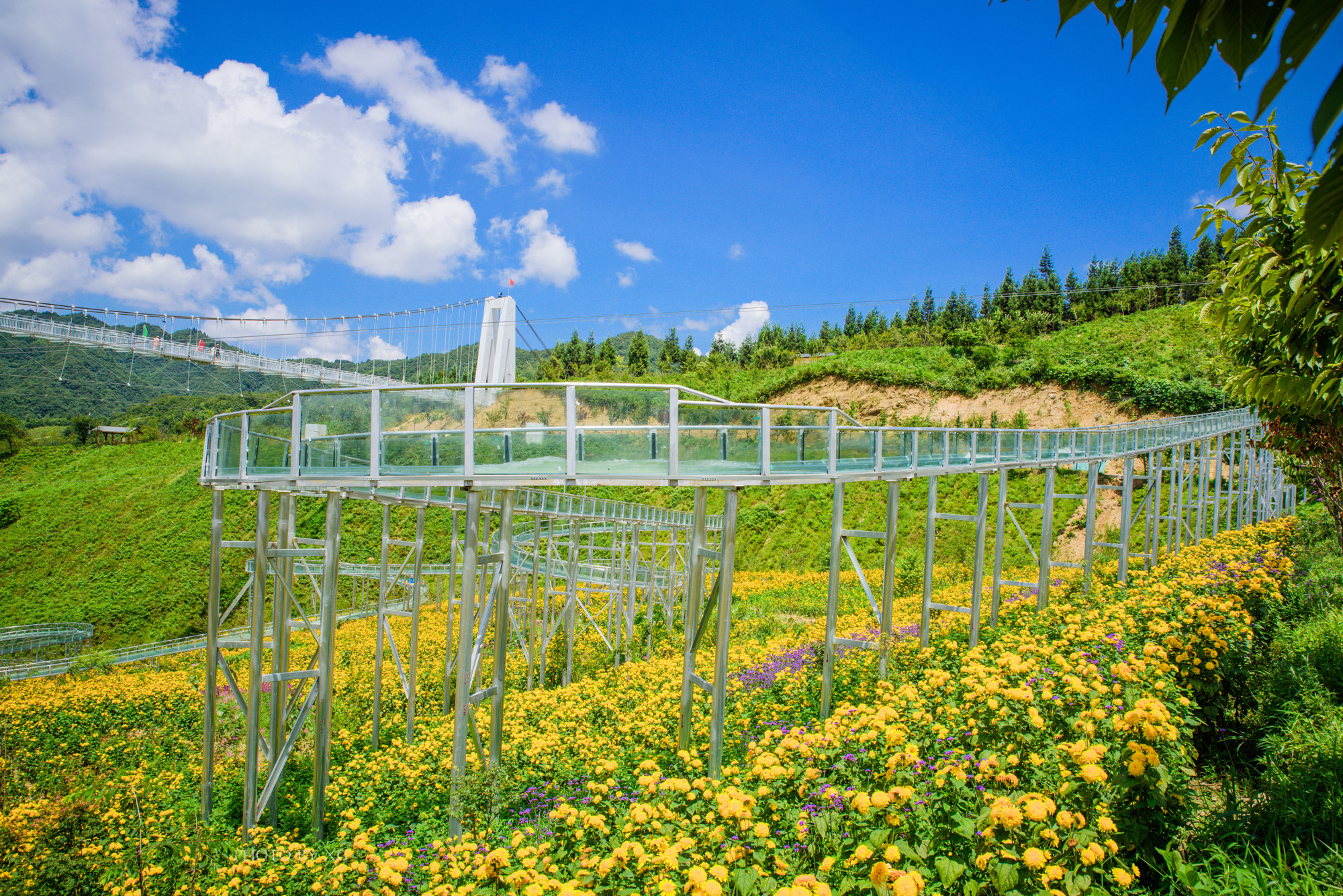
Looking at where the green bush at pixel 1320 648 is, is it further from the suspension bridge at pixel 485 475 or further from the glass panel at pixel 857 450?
the glass panel at pixel 857 450

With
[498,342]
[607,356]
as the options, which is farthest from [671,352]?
[498,342]

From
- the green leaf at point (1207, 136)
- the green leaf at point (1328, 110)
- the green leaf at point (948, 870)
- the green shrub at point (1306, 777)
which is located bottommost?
the green shrub at point (1306, 777)

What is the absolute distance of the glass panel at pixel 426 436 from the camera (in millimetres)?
7414

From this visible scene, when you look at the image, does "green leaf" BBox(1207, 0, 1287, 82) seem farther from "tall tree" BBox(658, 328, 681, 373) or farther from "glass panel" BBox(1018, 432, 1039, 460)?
"tall tree" BBox(658, 328, 681, 373)

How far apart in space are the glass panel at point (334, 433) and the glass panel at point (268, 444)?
36cm

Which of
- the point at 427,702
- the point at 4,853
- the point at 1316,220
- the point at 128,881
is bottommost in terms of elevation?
the point at 427,702

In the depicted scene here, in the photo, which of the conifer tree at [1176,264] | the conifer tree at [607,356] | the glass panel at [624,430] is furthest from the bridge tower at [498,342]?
the conifer tree at [1176,264]

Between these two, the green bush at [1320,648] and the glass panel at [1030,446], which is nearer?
the green bush at [1320,648]

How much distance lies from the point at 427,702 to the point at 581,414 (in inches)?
365

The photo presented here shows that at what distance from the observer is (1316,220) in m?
0.86

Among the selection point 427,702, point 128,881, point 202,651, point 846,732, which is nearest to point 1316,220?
point 846,732

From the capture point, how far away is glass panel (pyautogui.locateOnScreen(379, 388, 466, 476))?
292 inches

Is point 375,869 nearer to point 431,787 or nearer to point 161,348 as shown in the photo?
point 431,787

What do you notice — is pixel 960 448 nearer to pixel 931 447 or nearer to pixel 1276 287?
pixel 931 447
